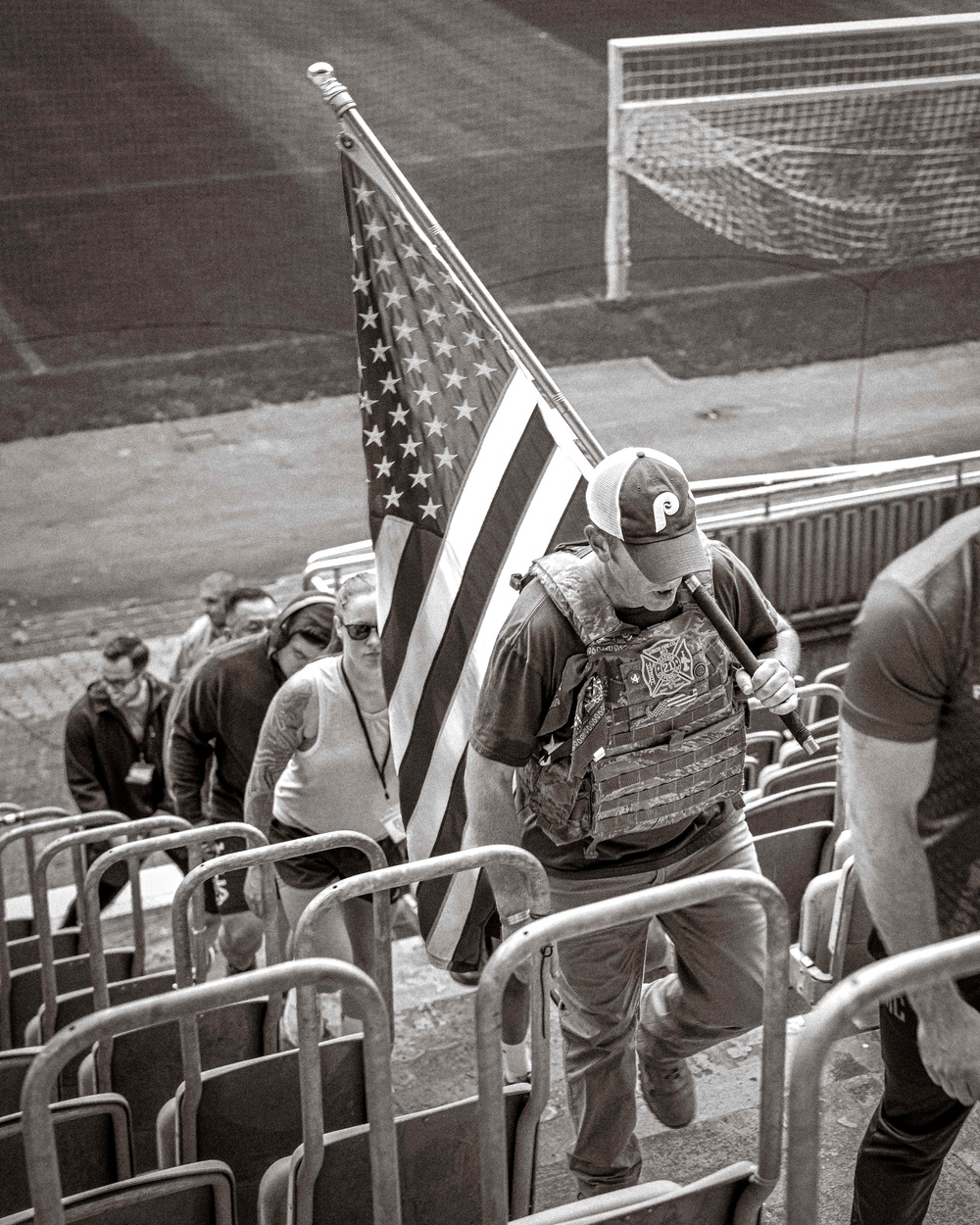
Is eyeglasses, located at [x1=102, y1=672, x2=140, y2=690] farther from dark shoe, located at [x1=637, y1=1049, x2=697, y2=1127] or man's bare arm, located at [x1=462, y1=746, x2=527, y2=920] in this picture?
dark shoe, located at [x1=637, y1=1049, x2=697, y2=1127]

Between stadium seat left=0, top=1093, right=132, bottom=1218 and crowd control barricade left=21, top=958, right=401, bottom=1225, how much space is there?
51cm

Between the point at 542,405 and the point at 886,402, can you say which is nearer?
the point at 542,405

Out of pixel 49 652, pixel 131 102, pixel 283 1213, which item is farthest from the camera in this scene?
pixel 131 102

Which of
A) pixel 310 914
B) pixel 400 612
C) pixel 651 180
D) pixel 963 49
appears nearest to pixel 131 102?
pixel 651 180

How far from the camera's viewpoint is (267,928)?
4.17 meters

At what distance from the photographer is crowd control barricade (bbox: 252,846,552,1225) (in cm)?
297

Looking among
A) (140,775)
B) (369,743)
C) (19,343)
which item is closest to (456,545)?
(369,743)

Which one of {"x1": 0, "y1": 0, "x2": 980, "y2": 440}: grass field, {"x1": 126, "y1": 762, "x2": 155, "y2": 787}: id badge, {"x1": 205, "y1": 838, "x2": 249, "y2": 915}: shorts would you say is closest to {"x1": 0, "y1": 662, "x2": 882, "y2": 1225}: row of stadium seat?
{"x1": 205, "y1": 838, "x2": 249, "y2": 915}: shorts

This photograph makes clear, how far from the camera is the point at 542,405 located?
454 cm

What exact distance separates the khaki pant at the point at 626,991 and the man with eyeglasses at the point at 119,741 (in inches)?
131

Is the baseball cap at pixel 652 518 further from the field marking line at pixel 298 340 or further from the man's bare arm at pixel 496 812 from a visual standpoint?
the field marking line at pixel 298 340

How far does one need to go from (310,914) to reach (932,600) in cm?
133

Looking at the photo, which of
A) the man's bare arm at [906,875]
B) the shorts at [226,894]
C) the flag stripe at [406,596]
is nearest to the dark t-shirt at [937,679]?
the man's bare arm at [906,875]

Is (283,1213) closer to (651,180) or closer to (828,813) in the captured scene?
(828,813)
